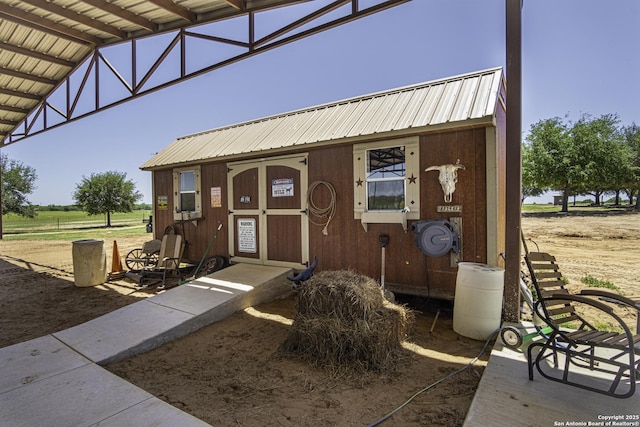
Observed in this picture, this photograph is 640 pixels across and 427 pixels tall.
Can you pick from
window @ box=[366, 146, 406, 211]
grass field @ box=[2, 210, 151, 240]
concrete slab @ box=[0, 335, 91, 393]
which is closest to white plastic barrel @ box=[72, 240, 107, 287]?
concrete slab @ box=[0, 335, 91, 393]

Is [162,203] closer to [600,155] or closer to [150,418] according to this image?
[150,418]

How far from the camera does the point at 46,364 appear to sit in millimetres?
2973

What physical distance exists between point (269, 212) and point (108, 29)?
403 cm

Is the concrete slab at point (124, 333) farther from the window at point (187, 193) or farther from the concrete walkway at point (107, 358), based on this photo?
the window at point (187, 193)

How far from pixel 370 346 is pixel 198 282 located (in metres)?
3.39

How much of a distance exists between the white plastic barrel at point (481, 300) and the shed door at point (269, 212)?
2.79 meters

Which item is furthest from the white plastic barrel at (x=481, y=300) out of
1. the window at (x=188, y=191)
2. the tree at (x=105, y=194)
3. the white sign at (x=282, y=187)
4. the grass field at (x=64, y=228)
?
the tree at (x=105, y=194)

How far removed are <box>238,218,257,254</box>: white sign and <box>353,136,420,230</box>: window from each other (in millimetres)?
2374

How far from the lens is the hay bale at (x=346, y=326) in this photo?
305cm

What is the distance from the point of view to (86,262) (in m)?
6.27

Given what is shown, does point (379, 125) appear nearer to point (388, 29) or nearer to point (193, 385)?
point (388, 29)

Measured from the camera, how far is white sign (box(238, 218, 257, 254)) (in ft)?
20.9

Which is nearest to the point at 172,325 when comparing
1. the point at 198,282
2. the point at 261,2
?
the point at 198,282

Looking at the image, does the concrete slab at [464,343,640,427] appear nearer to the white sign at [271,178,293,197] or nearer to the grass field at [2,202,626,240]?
A: the white sign at [271,178,293,197]
